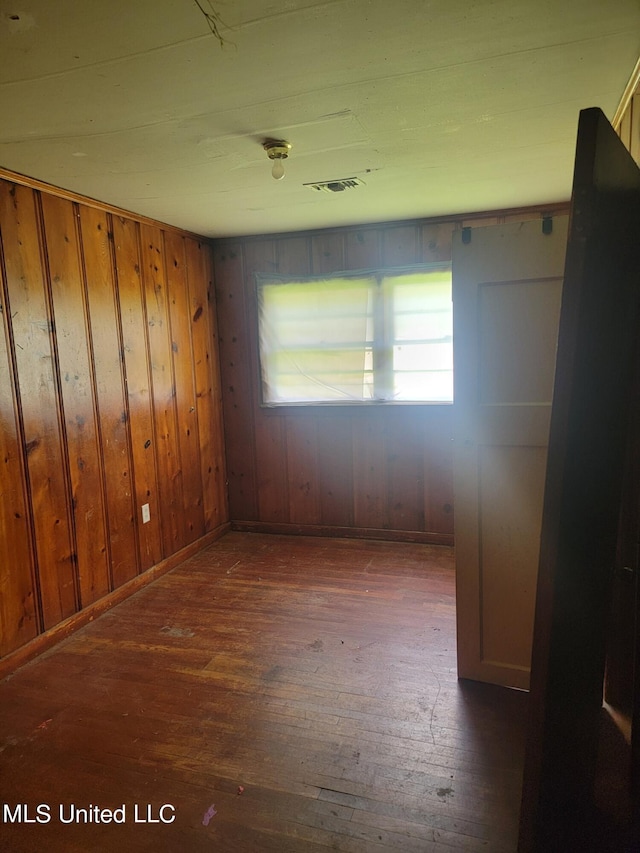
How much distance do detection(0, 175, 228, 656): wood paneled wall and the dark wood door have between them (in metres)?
2.37

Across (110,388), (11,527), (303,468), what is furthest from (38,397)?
(303,468)

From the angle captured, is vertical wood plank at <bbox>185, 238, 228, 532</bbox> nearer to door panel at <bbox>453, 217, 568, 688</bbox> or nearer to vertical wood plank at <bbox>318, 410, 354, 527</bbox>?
vertical wood plank at <bbox>318, 410, 354, 527</bbox>

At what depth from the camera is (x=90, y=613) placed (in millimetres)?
2971

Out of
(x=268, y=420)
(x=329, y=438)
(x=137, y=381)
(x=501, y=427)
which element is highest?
(x=137, y=381)

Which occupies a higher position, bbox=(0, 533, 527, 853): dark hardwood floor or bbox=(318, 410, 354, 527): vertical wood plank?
bbox=(318, 410, 354, 527): vertical wood plank

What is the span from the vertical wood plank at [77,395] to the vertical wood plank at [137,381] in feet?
1.04

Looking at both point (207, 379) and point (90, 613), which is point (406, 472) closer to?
point (207, 379)

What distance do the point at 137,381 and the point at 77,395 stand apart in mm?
514

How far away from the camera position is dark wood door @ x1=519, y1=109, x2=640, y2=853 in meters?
1.20

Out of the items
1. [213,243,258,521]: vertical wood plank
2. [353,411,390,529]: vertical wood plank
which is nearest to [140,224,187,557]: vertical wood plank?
[213,243,258,521]: vertical wood plank

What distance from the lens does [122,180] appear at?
2.65 meters

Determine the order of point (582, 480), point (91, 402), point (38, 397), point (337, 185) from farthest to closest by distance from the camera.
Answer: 1. point (91, 402)
2. point (337, 185)
3. point (38, 397)
4. point (582, 480)

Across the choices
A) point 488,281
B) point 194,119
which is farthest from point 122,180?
point 488,281

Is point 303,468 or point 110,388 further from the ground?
point 110,388
